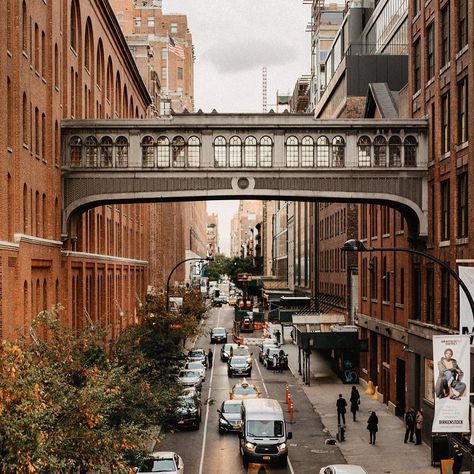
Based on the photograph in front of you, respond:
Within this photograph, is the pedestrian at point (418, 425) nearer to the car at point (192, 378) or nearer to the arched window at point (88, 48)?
the car at point (192, 378)

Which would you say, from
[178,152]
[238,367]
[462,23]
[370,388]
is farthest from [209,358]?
[462,23]

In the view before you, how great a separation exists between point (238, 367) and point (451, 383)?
41.0m

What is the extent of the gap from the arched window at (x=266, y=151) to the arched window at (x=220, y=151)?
5.20 ft

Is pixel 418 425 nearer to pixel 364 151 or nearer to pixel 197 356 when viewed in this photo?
pixel 364 151

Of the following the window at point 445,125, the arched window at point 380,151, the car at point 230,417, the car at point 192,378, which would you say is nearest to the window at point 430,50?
the window at point 445,125

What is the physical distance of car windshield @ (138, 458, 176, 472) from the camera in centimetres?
2500

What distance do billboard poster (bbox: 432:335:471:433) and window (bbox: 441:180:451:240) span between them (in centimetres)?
1441

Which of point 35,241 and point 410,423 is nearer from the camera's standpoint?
point 35,241

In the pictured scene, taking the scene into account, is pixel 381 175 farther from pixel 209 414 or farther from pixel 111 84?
pixel 111 84

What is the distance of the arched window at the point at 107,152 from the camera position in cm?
3712

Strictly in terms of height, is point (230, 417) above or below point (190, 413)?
below

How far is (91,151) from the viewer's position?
37.4m

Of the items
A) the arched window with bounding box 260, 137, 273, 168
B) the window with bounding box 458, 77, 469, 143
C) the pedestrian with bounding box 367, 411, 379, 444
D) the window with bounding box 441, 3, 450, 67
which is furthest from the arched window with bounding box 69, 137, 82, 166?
the pedestrian with bounding box 367, 411, 379, 444

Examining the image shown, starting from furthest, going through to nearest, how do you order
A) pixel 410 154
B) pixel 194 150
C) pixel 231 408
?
pixel 231 408 < pixel 194 150 < pixel 410 154
